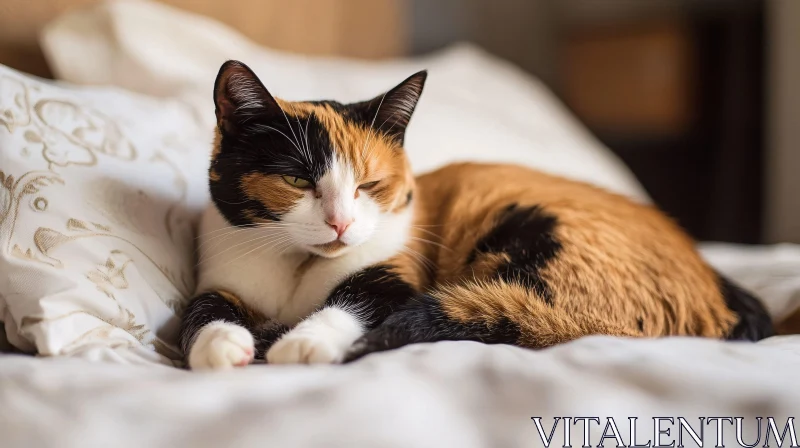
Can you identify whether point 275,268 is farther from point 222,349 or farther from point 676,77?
point 676,77

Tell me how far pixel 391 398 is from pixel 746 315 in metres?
0.66

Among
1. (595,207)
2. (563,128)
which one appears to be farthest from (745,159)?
(595,207)

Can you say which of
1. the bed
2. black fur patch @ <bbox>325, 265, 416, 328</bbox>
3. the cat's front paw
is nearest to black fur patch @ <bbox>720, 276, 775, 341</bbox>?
the bed

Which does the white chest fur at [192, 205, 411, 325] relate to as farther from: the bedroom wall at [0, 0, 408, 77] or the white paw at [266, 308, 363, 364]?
the bedroom wall at [0, 0, 408, 77]

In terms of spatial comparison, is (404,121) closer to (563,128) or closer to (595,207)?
(595,207)

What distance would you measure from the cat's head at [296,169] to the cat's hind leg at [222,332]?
117 mm

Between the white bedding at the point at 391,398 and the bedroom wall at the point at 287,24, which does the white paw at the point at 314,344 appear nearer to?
the white bedding at the point at 391,398

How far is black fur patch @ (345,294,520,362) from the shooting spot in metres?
0.82

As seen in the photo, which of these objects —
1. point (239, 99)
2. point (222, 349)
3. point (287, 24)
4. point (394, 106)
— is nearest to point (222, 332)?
point (222, 349)

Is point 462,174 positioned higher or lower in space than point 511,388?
higher

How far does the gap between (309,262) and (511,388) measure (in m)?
0.42

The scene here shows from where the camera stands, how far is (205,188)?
1142 millimetres

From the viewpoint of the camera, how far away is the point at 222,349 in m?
0.73

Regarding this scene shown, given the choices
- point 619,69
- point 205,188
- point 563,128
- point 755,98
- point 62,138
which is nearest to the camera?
point 62,138
